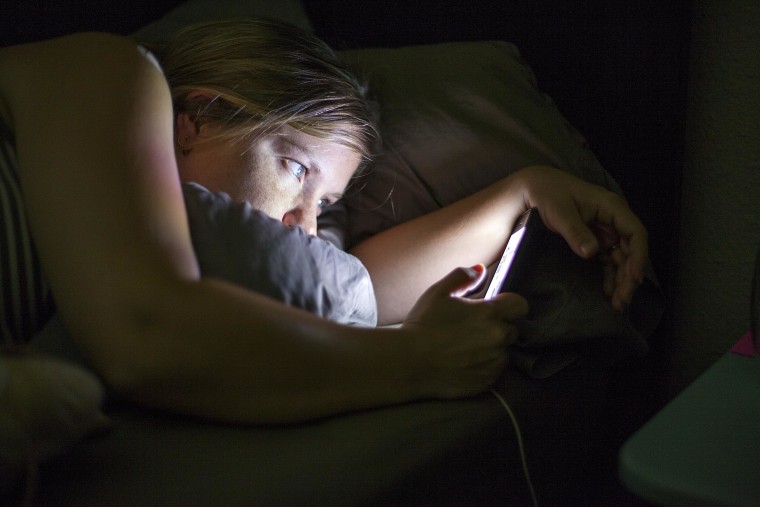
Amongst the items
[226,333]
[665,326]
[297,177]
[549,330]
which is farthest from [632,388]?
[226,333]

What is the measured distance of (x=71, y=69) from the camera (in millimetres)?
606

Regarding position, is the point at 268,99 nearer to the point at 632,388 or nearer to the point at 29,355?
the point at 29,355

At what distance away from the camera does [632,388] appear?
102 cm

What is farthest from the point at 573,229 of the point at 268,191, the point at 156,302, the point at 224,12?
the point at 224,12

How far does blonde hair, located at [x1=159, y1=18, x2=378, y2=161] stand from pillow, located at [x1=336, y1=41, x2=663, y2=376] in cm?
13

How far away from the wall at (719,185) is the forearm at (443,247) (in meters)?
0.34

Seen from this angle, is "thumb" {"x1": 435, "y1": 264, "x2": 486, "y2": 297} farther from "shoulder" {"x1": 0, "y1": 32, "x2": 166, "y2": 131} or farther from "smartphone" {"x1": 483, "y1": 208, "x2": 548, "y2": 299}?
"shoulder" {"x1": 0, "y1": 32, "x2": 166, "y2": 131}

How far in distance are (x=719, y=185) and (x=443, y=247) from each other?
0.42 meters

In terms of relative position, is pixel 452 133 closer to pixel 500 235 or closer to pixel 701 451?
pixel 500 235

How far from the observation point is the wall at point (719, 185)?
3.26ft

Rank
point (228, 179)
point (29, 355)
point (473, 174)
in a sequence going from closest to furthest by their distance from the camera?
point (29, 355) < point (228, 179) < point (473, 174)

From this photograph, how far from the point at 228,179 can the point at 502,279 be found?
0.90ft

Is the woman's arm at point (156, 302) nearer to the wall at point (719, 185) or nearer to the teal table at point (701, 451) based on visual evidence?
the teal table at point (701, 451)

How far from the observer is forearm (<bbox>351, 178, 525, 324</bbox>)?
85cm
